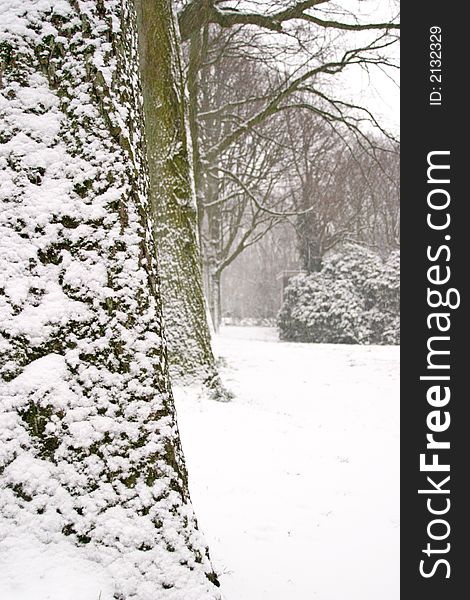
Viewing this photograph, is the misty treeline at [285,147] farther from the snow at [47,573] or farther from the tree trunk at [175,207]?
the snow at [47,573]

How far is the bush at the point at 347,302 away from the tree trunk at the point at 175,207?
11.9 metres

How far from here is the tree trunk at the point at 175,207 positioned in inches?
239

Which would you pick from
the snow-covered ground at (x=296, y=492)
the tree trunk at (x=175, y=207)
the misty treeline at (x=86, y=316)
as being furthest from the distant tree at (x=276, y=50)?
the misty treeline at (x=86, y=316)

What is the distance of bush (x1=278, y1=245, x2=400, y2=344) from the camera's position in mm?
17641

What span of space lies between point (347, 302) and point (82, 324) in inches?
646

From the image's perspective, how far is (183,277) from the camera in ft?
21.0

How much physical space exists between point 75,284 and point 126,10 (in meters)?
1.18

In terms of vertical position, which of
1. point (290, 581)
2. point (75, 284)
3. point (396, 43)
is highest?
point (396, 43)

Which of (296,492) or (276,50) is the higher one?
(276,50)

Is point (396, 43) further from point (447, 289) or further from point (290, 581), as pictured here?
point (290, 581)

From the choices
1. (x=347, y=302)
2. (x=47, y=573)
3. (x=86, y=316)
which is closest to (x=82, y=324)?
(x=86, y=316)

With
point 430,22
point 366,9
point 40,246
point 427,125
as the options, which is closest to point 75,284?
point 40,246

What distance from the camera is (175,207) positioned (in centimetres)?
634

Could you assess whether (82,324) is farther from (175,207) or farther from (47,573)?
(175,207)
